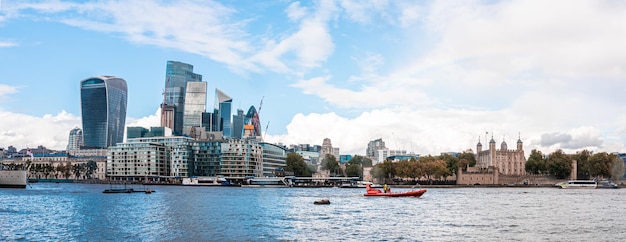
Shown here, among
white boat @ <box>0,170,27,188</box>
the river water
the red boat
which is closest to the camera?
the river water

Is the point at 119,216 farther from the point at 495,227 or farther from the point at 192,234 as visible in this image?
the point at 495,227

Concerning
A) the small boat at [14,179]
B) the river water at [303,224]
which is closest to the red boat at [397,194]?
the river water at [303,224]

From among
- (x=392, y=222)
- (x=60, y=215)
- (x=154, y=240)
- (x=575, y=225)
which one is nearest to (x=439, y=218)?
(x=392, y=222)

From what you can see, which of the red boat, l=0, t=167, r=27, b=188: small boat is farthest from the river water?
l=0, t=167, r=27, b=188: small boat

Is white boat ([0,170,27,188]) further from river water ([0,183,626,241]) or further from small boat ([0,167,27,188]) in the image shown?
river water ([0,183,626,241])

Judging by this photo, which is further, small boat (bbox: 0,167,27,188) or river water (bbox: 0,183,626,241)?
small boat (bbox: 0,167,27,188)

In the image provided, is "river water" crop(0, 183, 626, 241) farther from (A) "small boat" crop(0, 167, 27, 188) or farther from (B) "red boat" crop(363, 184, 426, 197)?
(A) "small boat" crop(0, 167, 27, 188)

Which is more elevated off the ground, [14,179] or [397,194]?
[14,179]

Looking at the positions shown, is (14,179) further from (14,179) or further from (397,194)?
(397,194)

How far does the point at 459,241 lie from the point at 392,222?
16.0m

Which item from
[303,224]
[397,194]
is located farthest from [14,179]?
[303,224]

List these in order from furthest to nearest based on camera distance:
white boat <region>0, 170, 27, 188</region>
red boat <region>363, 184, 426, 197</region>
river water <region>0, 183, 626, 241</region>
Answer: white boat <region>0, 170, 27, 188</region> → red boat <region>363, 184, 426, 197</region> → river water <region>0, 183, 626, 241</region>

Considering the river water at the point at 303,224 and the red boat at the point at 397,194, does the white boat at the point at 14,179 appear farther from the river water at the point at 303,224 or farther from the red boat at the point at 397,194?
the red boat at the point at 397,194

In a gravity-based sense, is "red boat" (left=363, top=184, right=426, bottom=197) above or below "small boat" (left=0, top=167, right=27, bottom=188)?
below
